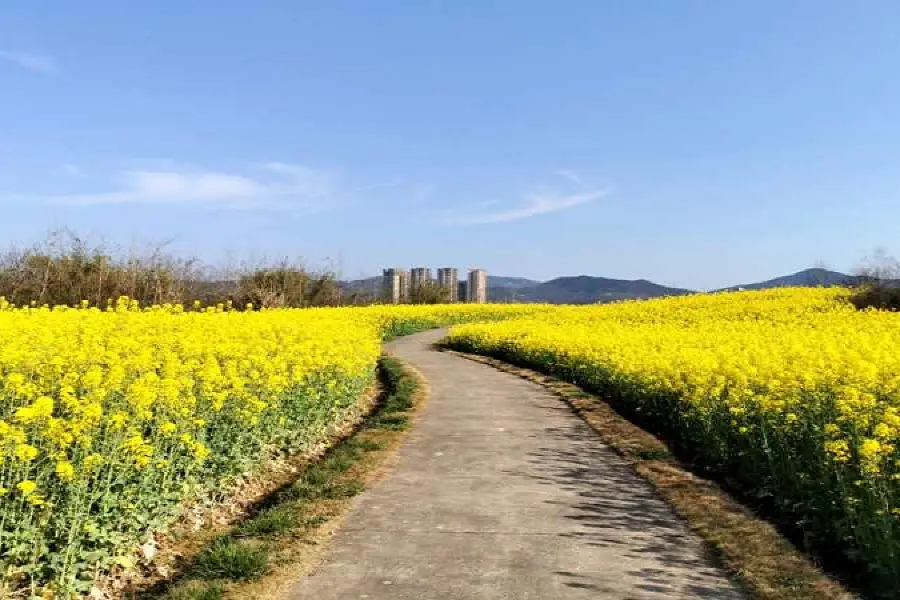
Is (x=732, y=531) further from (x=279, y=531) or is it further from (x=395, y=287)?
(x=395, y=287)

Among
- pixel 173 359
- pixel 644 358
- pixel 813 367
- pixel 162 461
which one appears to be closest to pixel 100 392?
pixel 162 461

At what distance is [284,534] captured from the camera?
19.2 ft

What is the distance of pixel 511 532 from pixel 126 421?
3091 millimetres

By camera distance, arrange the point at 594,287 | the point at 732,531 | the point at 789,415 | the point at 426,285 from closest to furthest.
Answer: the point at 732,531 < the point at 789,415 < the point at 426,285 < the point at 594,287

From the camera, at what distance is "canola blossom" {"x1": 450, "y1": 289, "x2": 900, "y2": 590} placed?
18.2ft

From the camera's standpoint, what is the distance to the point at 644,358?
13273 mm

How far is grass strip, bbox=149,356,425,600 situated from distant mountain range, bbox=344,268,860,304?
1191 inches

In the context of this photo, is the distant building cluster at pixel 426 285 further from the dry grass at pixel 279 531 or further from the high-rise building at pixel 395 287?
the dry grass at pixel 279 531

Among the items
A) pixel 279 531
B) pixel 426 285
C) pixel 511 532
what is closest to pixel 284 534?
pixel 279 531

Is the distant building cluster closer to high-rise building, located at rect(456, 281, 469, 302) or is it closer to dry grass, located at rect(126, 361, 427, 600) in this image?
high-rise building, located at rect(456, 281, 469, 302)

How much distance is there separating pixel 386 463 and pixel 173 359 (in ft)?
8.86

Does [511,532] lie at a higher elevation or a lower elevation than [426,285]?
lower

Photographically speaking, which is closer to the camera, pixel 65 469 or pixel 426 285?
pixel 65 469

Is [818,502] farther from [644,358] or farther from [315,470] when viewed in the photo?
[644,358]
